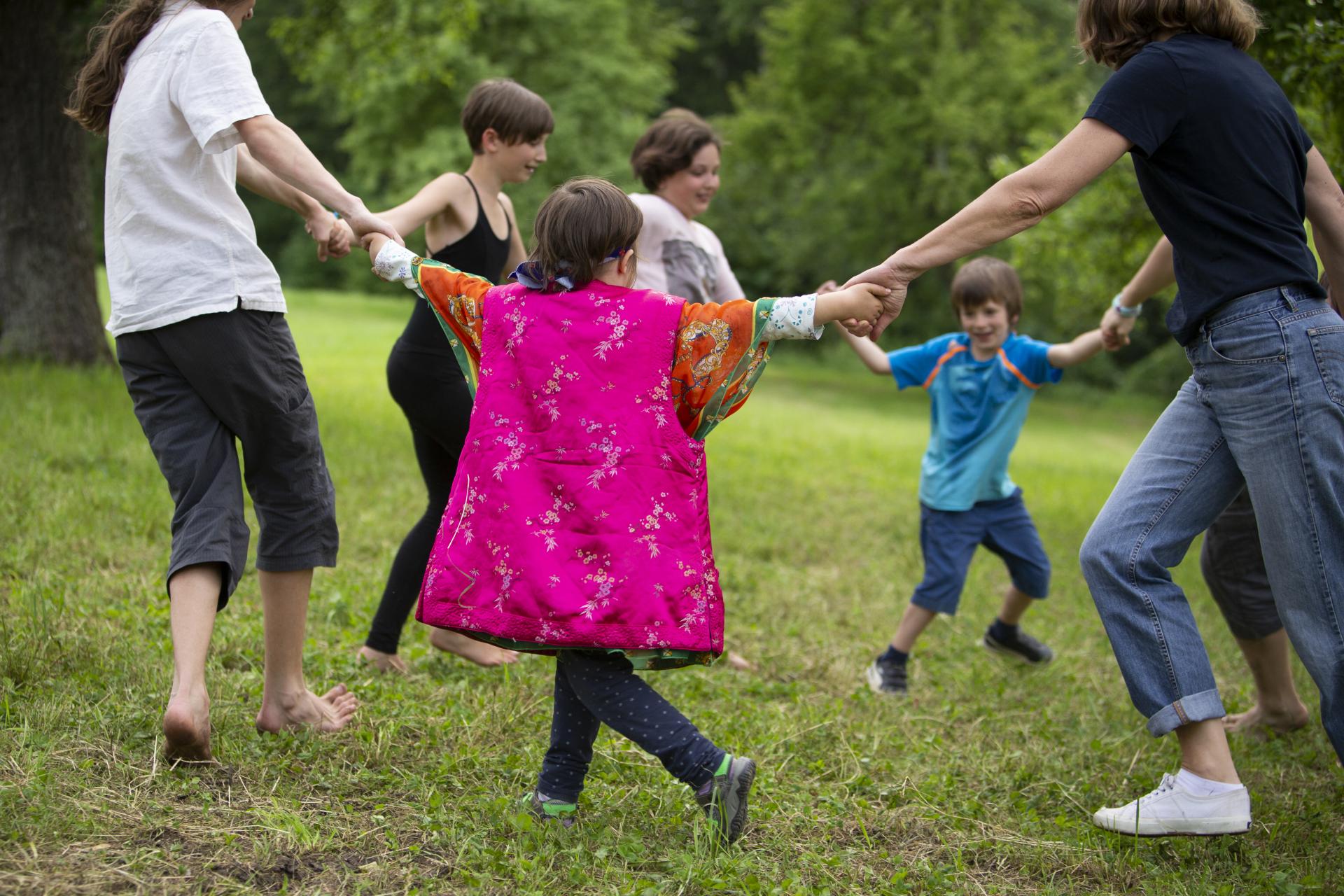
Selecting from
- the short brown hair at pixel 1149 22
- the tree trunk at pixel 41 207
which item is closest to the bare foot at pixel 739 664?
the short brown hair at pixel 1149 22

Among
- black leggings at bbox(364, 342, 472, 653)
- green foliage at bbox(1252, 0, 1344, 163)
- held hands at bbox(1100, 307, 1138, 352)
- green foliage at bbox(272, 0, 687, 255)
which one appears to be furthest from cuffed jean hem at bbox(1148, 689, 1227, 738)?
green foliage at bbox(272, 0, 687, 255)

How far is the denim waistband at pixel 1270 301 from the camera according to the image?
2.97 meters

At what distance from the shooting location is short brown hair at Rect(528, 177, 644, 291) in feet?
9.75

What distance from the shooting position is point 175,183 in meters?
3.17

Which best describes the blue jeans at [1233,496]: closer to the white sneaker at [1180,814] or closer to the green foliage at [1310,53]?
the white sneaker at [1180,814]

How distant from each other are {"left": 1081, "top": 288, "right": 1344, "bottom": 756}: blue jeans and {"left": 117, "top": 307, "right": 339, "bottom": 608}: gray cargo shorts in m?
2.25

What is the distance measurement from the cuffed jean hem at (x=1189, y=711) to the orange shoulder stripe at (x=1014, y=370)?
2121 mm

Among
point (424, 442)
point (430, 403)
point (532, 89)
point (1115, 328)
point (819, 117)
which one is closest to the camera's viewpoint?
point (430, 403)

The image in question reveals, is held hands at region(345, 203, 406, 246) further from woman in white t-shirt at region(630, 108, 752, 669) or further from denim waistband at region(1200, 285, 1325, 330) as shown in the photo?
denim waistband at region(1200, 285, 1325, 330)

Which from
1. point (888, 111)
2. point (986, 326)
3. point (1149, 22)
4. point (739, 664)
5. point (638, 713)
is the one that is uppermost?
point (888, 111)

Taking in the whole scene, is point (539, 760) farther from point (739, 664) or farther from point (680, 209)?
point (680, 209)

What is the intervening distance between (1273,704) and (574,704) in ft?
9.20

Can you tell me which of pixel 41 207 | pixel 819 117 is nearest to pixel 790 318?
pixel 41 207

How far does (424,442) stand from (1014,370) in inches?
98.1
